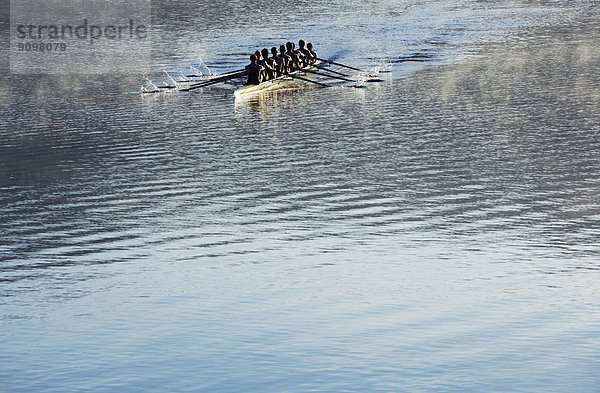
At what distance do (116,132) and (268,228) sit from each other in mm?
10406

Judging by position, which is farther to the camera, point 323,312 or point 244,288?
point 244,288

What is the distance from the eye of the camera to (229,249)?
499 inches

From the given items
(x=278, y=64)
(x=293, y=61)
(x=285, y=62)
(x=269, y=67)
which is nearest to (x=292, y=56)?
(x=293, y=61)

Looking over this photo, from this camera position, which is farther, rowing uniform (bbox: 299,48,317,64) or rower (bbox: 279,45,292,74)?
rowing uniform (bbox: 299,48,317,64)

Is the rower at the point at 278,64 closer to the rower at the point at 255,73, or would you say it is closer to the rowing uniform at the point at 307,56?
the rower at the point at 255,73

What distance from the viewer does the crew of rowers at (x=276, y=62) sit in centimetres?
2931

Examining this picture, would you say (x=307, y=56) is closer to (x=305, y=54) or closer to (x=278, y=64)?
(x=305, y=54)

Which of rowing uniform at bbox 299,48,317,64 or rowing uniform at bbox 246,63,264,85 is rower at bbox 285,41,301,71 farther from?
rowing uniform at bbox 246,63,264,85

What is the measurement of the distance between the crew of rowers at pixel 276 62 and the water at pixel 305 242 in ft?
5.30

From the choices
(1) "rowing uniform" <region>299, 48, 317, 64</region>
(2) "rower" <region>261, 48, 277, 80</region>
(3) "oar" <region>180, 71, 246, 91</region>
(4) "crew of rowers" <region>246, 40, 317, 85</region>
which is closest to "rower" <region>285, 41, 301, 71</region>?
(4) "crew of rowers" <region>246, 40, 317, 85</region>

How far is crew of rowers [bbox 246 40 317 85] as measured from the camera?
2931 cm

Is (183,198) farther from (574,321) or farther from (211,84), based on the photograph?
(211,84)

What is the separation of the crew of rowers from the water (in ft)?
5.30

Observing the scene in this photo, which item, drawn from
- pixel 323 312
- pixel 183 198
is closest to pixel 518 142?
pixel 183 198
